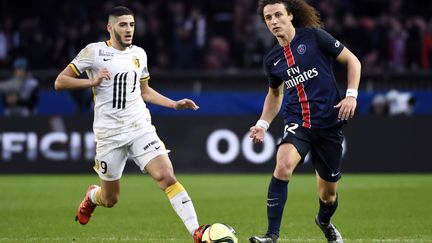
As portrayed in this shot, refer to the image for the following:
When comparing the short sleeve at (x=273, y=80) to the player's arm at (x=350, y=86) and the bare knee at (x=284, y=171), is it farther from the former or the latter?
the bare knee at (x=284, y=171)

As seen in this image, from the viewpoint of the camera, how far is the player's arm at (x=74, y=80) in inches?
362

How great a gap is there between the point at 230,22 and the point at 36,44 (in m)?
4.73

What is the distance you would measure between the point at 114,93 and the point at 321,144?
6.82ft

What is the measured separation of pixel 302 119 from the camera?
30.3 feet

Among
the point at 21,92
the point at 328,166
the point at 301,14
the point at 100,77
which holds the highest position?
the point at 301,14

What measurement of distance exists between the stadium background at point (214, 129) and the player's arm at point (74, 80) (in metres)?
1.62

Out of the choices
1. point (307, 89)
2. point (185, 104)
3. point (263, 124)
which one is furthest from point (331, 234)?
point (185, 104)

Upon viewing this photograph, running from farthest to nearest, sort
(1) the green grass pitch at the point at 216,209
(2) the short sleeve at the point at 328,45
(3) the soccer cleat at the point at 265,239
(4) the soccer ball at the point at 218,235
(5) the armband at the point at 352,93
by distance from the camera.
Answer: (1) the green grass pitch at the point at 216,209
(2) the short sleeve at the point at 328,45
(5) the armband at the point at 352,93
(3) the soccer cleat at the point at 265,239
(4) the soccer ball at the point at 218,235

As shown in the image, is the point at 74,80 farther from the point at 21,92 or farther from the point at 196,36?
the point at 196,36

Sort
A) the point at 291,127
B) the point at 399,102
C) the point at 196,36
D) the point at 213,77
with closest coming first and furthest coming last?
1. the point at 291,127
2. the point at 399,102
3. the point at 213,77
4. the point at 196,36

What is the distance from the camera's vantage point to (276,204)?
29.2ft

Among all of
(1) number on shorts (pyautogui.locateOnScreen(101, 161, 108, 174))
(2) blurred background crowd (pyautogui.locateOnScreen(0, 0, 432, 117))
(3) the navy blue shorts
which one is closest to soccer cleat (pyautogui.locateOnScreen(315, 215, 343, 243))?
(3) the navy blue shorts

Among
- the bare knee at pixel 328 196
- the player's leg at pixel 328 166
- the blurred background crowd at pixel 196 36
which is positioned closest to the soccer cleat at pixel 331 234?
the player's leg at pixel 328 166

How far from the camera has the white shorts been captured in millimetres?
9406
